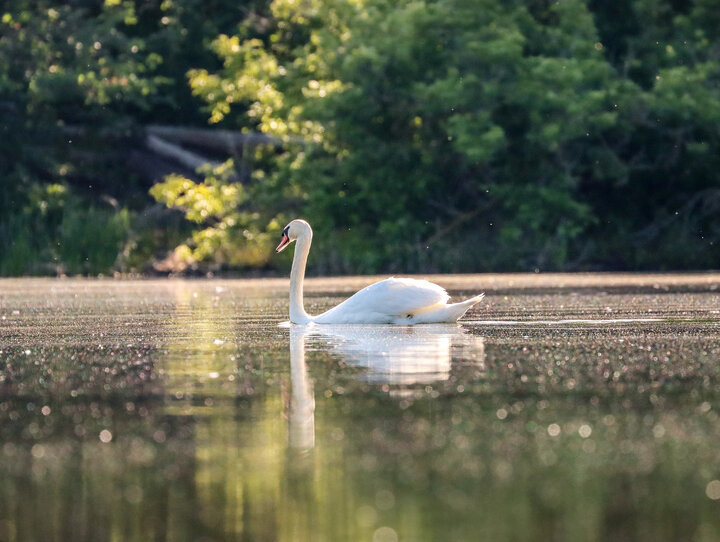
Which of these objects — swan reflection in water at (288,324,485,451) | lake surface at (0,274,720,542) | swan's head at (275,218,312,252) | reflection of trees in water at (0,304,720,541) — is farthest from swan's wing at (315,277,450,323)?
reflection of trees in water at (0,304,720,541)

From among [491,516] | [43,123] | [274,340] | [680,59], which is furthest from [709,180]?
[491,516]

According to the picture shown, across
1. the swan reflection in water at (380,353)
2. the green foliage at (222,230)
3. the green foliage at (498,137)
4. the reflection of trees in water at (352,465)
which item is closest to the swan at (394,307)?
the swan reflection in water at (380,353)

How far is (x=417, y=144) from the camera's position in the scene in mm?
33656

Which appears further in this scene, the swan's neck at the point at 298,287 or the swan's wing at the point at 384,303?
the swan's neck at the point at 298,287

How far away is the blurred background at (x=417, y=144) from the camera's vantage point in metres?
32.0

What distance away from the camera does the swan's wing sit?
45.1 ft

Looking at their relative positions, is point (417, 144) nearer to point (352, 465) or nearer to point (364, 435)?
point (364, 435)

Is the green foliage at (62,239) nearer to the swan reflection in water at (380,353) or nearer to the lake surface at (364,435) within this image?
the swan reflection in water at (380,353)

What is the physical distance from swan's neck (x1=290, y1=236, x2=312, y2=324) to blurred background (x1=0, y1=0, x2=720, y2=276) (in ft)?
51.2

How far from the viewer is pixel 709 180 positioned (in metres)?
34.0

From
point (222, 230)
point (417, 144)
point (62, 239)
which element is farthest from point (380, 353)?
point (417, 144)

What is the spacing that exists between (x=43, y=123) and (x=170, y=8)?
195 inches

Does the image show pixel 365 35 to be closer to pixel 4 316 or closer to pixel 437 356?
pixel 4 316

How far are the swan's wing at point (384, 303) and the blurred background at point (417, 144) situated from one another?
1757cm
